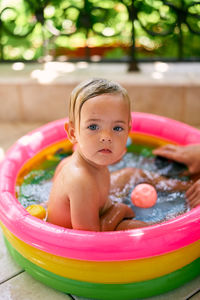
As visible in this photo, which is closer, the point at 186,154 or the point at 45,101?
the point at 186,154

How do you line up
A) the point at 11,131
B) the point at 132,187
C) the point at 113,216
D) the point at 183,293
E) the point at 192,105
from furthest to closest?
1. the point at 11,131
2. the point at 192,105
3. the point at 132,187
4. the point at 113,216
5. the point at 183,293

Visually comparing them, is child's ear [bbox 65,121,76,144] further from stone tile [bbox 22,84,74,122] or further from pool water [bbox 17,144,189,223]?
stone tile [bbox 22,84,74,122]

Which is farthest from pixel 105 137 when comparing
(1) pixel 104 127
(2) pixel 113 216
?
(2) pixel 113 216

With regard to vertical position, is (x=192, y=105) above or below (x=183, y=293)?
above

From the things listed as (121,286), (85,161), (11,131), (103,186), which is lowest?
(11,131)

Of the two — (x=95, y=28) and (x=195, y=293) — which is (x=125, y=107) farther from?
(x=95, y=28)

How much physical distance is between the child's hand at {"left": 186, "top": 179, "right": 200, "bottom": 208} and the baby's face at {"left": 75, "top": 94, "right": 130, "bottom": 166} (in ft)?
1.79

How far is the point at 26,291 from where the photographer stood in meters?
1.47

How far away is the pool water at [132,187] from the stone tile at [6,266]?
0.25 m

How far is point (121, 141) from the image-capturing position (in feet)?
4.52

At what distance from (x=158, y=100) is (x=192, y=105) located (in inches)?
9.6

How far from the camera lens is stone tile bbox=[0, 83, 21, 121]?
9.15ft

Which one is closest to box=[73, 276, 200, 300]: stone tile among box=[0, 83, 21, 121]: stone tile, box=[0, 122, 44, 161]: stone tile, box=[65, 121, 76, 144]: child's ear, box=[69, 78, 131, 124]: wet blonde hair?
box=[65, 121, 76, 144]: child's ear

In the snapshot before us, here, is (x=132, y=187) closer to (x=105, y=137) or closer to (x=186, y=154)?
(x=186, y=154)
